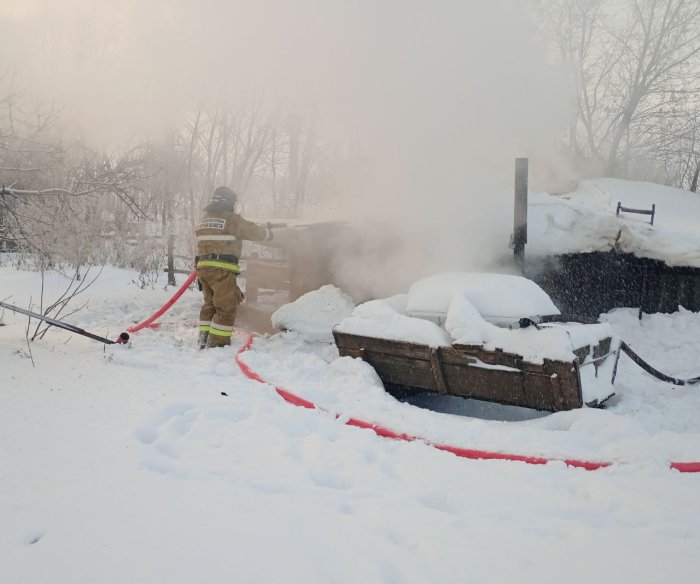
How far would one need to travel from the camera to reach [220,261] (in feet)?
19.3

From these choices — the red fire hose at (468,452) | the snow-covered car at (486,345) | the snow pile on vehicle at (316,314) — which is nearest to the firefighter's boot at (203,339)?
the snow pile on vehicle at (316,314)

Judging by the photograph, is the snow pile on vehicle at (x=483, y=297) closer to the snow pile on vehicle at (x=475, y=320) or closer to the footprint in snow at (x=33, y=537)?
the snow pile on vehicle at (x=475, y=320)

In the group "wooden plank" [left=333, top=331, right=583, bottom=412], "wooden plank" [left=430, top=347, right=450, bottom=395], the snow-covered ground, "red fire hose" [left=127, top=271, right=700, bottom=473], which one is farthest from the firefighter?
"wooden plank" [left=430, top=347, right=450, bottom=395]

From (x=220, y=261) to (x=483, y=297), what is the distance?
2.92 metres

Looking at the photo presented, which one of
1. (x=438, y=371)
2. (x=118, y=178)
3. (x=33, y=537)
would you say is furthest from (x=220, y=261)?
(x=33, y=537)

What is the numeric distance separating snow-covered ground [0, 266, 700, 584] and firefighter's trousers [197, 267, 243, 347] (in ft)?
4.44

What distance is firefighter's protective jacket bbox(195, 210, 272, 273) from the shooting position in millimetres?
5867

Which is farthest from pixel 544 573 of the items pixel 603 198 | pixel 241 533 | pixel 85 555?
pixel 603 198

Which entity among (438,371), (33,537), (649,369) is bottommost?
(649,369)

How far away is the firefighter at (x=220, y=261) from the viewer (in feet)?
19.1

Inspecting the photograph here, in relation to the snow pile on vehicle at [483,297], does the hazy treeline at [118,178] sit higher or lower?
higher

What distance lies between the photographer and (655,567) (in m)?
1.93

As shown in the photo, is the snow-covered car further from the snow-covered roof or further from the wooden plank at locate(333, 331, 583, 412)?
Result: the snow-covered roof

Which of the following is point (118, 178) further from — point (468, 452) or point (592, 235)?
point (592, 235)
